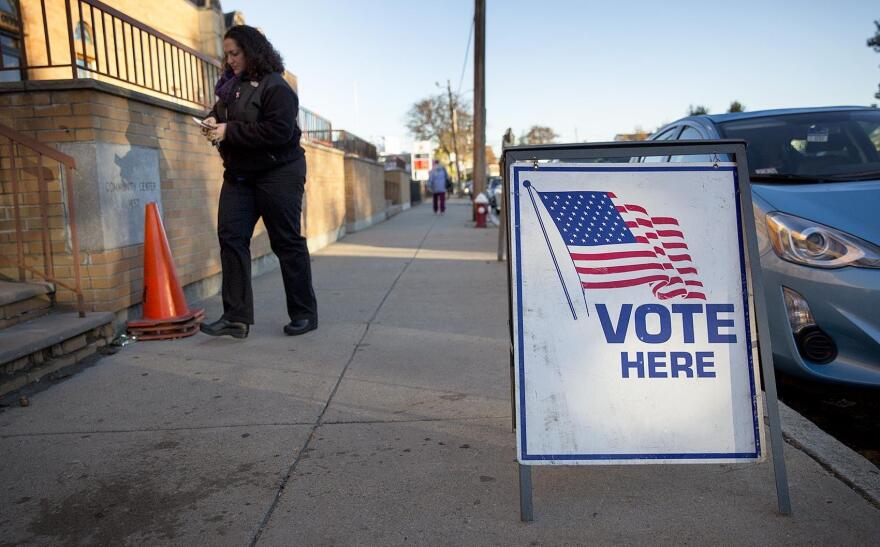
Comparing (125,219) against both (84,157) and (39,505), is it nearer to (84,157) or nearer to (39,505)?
(84,157)

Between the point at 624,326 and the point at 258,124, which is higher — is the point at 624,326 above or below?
below

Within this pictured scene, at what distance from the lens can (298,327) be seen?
5.29 m

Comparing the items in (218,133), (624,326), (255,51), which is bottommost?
(624,326)

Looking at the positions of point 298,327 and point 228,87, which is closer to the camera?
point 228,87

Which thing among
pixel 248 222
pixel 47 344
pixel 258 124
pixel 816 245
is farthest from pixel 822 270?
pixel 47 344

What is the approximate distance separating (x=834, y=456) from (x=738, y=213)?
118cm

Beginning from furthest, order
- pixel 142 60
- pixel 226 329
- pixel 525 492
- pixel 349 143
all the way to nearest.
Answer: pixel 349 143, pixel 142 60, pixel 226 329, pixel 525 492

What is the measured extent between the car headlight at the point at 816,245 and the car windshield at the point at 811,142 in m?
0.59

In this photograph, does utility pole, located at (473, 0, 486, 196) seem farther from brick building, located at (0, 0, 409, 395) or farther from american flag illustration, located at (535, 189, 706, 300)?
american flag illustration, located at (535, 189, 706, 300)

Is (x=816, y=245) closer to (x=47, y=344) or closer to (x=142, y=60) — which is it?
(x=47, y=344)

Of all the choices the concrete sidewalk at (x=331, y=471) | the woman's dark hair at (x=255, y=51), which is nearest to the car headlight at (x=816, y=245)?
the concrete sidewalk at (x=331, y=471)

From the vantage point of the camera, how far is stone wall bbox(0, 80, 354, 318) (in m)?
4.82

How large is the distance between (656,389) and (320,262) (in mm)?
8014

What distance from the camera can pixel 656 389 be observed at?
254 cm
